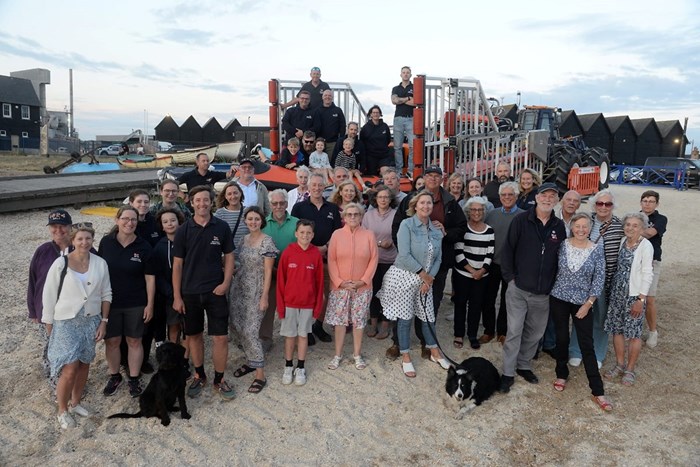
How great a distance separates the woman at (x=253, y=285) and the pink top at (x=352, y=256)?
50 cm

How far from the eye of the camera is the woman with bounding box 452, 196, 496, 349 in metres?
4.31

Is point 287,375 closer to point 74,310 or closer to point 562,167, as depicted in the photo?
point 74,310

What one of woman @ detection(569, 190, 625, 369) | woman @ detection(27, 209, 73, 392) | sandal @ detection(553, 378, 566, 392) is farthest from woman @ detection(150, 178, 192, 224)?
woman @ detection(569, 190, 625, 369)

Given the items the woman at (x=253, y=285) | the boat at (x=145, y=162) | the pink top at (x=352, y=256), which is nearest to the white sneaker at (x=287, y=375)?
the woman at (x=253, y=285)

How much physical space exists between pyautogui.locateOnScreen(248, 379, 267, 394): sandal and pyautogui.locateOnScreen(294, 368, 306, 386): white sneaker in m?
0.25

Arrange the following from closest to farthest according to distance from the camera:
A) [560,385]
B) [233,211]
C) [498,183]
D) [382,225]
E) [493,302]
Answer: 1. [560,385]
2. [233,211]
3. [382,225]
4. [493,302]
5. [498,183]

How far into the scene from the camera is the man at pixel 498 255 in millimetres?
4387

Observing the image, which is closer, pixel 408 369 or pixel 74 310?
pixel 74 310

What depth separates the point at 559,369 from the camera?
3.88m

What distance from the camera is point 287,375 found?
3857 mm

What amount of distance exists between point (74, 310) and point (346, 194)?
2.36 meters

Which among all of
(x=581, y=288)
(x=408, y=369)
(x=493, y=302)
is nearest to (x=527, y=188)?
(x=493, y=302)

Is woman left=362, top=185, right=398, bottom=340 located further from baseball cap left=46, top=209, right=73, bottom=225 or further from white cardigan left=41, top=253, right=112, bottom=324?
baseball cap left=46, top=209, right=73, bottom=225

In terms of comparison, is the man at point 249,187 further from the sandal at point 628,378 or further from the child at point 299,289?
the sandal at point 628,378
